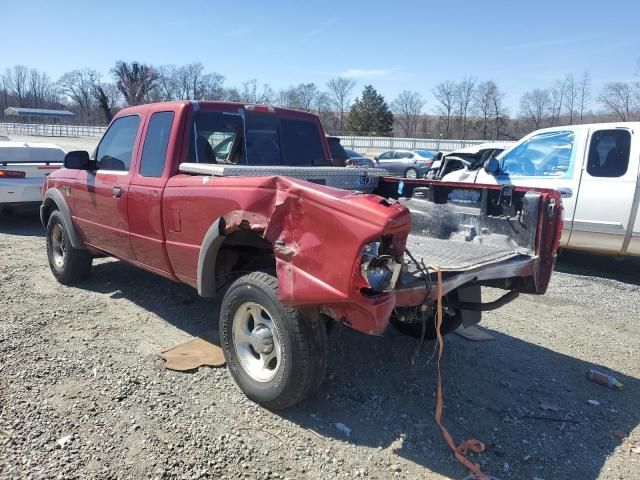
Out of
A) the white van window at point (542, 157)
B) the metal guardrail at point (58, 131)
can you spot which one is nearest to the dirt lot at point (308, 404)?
the white van window at point (542, 157)

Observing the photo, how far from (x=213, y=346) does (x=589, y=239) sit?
5387 mm

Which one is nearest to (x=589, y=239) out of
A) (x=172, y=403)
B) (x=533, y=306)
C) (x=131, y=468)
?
(x=533, y=306)

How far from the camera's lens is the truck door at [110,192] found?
4617mm

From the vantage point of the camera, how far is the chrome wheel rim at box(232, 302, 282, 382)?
335 centimetres

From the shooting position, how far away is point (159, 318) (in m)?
4.95

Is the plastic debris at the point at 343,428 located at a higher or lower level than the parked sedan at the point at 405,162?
lower

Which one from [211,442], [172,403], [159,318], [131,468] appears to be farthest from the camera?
[159,318]

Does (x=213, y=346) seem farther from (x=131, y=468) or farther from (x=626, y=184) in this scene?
(x=626, y=184)

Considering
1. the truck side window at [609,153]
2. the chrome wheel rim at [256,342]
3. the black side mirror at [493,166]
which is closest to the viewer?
the chrome wheel rim at [256,342]

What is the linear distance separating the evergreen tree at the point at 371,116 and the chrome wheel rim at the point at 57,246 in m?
69.7

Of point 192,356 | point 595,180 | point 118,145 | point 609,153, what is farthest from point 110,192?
point 609,153

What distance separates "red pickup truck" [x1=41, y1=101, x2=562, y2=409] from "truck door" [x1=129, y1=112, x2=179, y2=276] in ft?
0.05

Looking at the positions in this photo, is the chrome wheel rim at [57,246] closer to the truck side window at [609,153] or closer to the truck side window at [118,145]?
the truck side window at [118,145]

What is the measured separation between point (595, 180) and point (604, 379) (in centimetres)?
382
